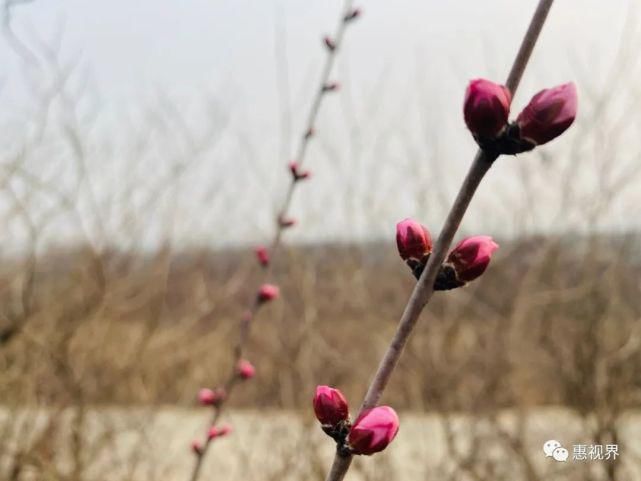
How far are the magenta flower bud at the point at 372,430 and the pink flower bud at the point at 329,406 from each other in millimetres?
46

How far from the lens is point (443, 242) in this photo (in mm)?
482

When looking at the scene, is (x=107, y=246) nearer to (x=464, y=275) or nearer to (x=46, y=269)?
(x=46, y=269)

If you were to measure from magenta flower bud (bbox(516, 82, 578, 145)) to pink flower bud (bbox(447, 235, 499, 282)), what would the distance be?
0.33 feet

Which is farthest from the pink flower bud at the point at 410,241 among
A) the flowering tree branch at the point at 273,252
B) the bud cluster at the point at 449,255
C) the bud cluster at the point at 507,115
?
the flowering tree branch at the point at 273,252

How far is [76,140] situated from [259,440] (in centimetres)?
216

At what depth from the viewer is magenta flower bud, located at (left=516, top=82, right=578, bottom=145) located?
484 mm

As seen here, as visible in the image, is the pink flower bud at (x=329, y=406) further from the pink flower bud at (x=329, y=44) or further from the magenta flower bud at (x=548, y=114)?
the pink flower bud at (x=329, y=44)

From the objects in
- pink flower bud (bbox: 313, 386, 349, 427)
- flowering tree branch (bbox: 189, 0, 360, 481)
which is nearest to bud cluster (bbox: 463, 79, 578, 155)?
pink flower bud (bbox: 313, 386, 349, 427)

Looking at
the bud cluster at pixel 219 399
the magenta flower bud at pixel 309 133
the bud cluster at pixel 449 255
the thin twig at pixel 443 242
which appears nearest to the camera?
the thin twig at pixel 443 242

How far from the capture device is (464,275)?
55 cm

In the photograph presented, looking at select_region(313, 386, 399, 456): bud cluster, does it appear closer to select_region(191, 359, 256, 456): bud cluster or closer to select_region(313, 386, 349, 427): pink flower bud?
select_region(313, 386, 349, 427): pink flower bud

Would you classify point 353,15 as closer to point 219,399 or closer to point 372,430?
point 219,399

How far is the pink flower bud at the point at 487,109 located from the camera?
0.47m

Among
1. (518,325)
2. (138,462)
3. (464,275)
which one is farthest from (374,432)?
(518,325)
